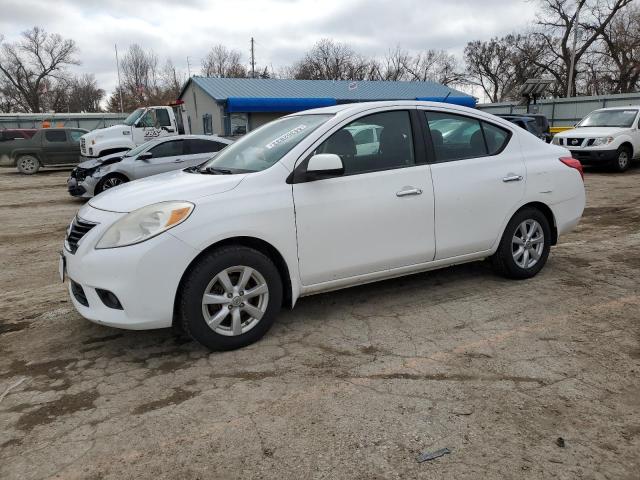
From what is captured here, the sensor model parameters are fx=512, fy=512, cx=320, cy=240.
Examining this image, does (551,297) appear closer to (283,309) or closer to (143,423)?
(283,309)

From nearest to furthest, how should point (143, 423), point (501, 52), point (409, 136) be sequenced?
point (143, 423) < point (409, 136) < point (501, 52)

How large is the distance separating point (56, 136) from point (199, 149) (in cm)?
1164

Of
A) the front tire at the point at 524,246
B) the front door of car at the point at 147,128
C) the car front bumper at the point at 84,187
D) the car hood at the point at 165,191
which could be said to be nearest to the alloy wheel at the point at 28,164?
the front door of car at the point at 147,128

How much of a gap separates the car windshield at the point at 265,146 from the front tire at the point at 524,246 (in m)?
2.06

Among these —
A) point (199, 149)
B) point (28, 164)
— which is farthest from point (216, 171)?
point (28, 164)

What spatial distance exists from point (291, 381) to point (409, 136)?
2267 millimetres

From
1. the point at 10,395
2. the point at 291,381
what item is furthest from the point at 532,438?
the point at 10,395

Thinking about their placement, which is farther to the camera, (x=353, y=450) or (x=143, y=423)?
(x=143, y=423)

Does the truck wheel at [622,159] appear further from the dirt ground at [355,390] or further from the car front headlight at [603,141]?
the dirt ground at [355,390]

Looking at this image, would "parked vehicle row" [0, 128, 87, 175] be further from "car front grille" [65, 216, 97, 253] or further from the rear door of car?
"car front grille" [65, 216, 97, 253]

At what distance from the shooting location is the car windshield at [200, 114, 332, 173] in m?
3.95

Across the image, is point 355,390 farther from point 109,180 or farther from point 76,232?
point 109,180

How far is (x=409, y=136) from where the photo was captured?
4301mm

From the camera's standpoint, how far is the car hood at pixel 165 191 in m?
3.49
